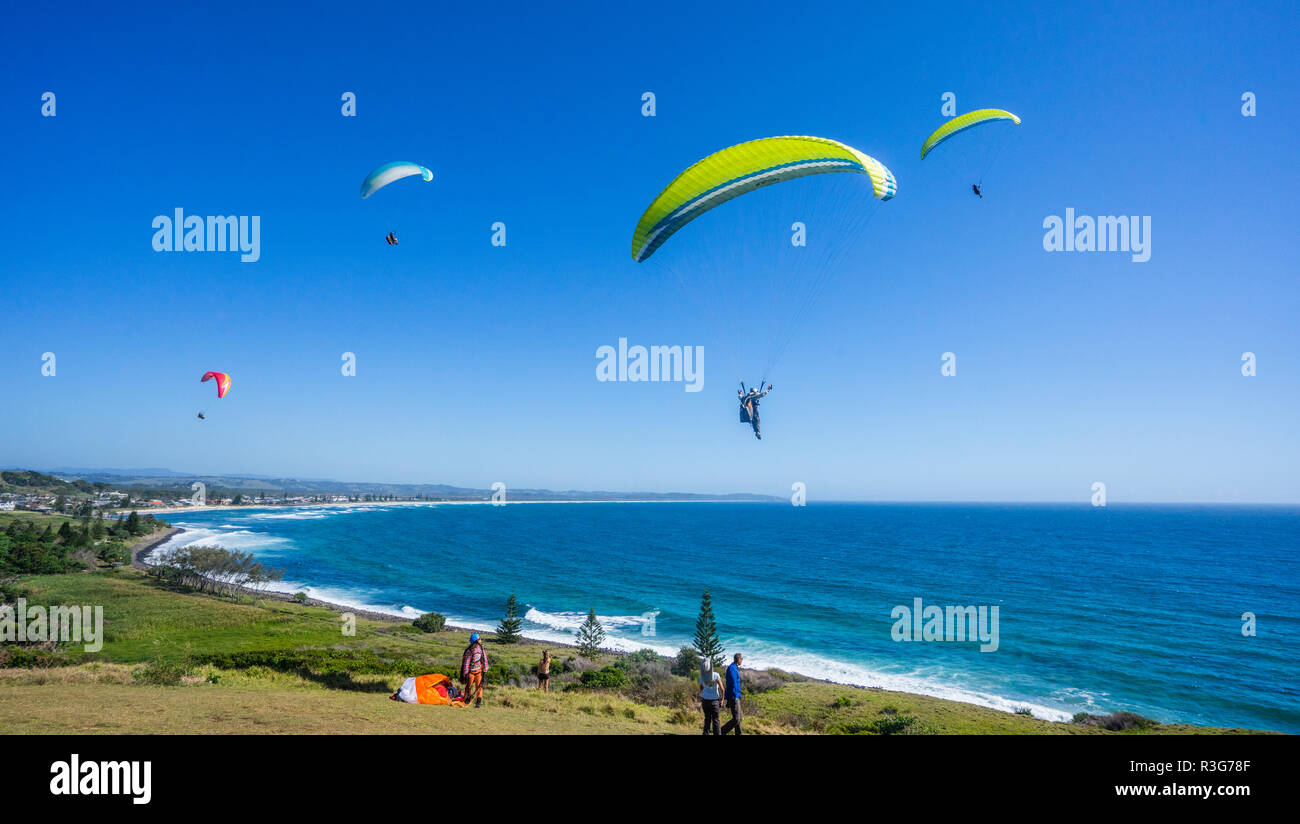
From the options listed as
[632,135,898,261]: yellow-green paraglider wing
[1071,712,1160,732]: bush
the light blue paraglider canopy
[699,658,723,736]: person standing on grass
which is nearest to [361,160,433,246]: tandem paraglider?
the light blue paraglider canopy

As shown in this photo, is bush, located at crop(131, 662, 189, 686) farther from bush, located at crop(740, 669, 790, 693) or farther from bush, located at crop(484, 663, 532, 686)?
bush, located at crop(740, 669, 790, 693)

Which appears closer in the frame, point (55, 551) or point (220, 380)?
point (220, 380)

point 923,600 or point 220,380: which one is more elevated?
point 220,380

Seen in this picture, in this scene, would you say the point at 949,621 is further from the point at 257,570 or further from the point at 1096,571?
the point at 257,570

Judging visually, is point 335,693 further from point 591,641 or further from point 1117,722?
point 1117,722

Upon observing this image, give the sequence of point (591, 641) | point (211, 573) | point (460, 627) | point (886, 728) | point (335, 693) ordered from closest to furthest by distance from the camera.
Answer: point (335, 693) < point (886, 728) < point (591, 641) < point (460, 627) < point (211, 573)

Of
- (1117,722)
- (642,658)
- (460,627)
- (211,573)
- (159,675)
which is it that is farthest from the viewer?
(211,573)

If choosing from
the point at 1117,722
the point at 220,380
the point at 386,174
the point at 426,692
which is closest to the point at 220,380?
the point at 220,380
